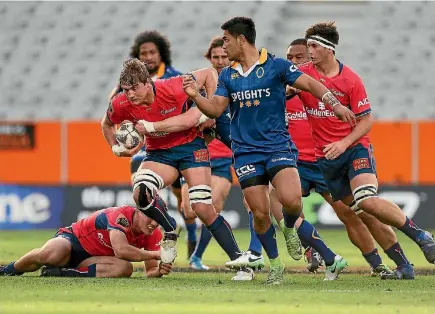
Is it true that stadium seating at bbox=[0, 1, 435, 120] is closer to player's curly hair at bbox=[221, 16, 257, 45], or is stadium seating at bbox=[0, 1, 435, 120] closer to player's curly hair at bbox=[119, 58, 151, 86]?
player's curly hair at bbox=[119, 58, 151, 86]

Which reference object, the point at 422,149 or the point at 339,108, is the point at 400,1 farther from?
the point at 339,108

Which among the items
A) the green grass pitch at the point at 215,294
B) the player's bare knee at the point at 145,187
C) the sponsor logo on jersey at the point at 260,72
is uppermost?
the sponsor logo on jersey at the point at 260,72

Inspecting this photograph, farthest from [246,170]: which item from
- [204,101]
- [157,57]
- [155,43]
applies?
[155,43]

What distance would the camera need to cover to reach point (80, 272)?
10.3 metres

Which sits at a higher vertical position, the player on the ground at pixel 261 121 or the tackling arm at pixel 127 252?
the player on the ground at pixel 261 121

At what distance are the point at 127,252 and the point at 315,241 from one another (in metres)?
1.72

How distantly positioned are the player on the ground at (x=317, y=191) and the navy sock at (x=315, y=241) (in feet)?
1.85

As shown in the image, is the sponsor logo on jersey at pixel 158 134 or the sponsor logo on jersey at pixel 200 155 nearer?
the sponsor logo on jersey at pixel 158 134

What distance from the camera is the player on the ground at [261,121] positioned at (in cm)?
930

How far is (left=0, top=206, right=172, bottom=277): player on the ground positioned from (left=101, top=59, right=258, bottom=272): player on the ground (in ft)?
1.22

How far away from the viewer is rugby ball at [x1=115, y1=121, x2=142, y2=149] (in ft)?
33.0

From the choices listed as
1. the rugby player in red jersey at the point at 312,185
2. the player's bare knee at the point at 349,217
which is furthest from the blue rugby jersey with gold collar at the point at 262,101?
the player's bare knee at the point at 349,217

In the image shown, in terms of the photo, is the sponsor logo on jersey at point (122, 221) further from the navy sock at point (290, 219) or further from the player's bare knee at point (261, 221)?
the navy sock at point (290, 219)

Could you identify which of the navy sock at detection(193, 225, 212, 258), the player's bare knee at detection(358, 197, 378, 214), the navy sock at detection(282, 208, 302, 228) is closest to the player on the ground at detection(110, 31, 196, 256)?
the navy sock at detection(193, 225, 212, 258)
